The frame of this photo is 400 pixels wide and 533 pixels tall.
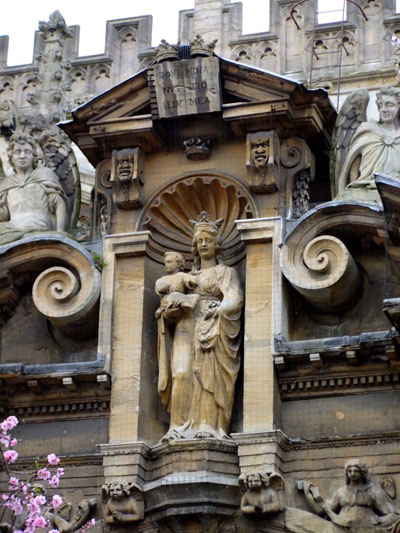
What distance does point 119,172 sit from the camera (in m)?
22.4

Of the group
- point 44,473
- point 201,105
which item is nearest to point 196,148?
point 201,105

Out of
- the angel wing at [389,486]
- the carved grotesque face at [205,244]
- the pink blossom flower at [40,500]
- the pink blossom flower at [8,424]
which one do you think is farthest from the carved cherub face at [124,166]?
the angel wing at [389,486]

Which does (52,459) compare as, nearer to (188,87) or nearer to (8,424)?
(8,424)

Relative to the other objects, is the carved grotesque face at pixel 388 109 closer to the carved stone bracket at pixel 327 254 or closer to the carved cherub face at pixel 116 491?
the carved stone bracket at pixel 327 254

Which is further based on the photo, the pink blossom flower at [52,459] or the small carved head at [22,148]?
the small carved head at [22,148]

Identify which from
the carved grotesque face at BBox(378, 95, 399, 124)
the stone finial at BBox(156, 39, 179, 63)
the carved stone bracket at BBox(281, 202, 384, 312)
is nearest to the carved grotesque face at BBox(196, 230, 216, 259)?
the carved stone bracket at BBox(281, 202, 384, 312)

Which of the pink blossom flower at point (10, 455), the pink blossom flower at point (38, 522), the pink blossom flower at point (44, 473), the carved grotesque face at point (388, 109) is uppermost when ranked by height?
the carved grotesque face at point (388, 109)

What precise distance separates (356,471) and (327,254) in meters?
2.57

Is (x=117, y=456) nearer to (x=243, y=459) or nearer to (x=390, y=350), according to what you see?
(x=243, y=459)

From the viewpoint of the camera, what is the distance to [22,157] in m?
23.4

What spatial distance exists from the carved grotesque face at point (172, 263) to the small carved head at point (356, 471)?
10.7 feet

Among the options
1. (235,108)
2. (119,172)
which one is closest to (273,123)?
(235,108)

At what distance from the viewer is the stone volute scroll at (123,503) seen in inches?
814

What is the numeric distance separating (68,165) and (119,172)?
136 centimetres
